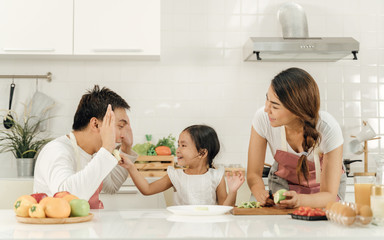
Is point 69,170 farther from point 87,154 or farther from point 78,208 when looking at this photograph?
point 78,208

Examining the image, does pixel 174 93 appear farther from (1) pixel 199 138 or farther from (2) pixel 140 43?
(1) pixel 199 138

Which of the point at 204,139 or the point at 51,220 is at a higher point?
the point at 204,139

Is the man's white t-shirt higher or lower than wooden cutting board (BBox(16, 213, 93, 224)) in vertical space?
higher

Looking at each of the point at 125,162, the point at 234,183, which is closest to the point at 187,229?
the point at 234,183

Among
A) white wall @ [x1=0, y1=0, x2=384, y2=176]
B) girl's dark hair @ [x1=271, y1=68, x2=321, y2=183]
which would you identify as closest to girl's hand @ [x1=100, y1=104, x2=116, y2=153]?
girl's dark hair @ [x1=271, y1=68, x2=321, y2=183]

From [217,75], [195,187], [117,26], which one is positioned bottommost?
[195,187]

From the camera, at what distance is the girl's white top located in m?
2.61

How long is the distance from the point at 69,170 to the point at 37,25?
183 centimetres

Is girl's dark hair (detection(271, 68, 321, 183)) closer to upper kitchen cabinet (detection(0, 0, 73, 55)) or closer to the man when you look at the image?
the man

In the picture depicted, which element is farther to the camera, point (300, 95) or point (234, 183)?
point (234, 183)

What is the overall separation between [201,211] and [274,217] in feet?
0.83

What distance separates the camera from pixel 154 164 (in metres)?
3.33

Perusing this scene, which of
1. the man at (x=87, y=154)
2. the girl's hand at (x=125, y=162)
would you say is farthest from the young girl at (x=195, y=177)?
the man at (x=87, y=154)

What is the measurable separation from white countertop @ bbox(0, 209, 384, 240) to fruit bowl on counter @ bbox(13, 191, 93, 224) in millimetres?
20
